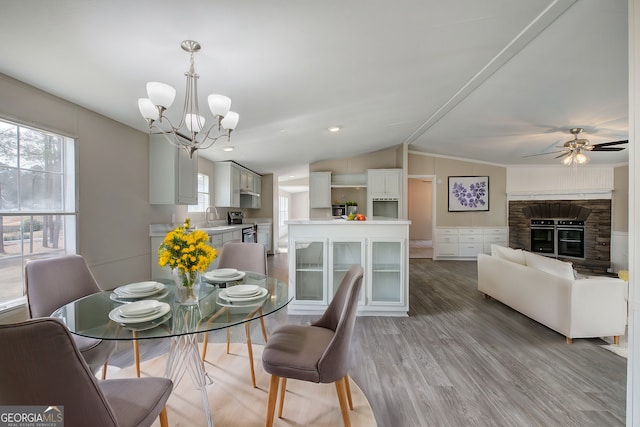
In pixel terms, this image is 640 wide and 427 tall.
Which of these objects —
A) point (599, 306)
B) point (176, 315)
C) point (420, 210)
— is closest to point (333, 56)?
point (176, 315)

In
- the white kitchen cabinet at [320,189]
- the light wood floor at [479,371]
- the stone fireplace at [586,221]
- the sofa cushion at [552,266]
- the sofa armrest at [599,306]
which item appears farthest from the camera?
the white kitchen cabinet at [320,189]

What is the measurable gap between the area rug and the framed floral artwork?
6162 mm

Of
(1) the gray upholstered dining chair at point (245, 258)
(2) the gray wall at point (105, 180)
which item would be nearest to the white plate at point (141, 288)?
(1) the gray upholstered dining chair at point (245, 258)

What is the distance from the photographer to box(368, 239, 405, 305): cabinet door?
10.6ft

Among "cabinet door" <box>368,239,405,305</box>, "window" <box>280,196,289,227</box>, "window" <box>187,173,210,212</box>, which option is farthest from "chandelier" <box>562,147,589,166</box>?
"window" <box>280,196,289,227</box>

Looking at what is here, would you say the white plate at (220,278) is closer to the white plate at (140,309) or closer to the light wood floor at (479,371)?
the white plate at (140,309)

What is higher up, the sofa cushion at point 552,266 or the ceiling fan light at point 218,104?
the ceiling fan light at point 218,104

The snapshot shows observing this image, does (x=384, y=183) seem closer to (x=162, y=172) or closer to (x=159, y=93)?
(x=162, y=172)

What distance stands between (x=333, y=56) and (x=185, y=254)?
1.76 m

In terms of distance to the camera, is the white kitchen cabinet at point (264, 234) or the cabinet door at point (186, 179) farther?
the white kitchen cabinet at point (264, 234)

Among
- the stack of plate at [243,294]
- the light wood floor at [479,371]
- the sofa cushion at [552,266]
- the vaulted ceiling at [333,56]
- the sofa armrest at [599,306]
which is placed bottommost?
the light wood floor at [479,371]

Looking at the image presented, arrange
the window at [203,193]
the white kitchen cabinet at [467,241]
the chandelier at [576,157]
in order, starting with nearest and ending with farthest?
the chandelier at [576,157]
the window at [203,193]
the white kitchen cabinet at [467,241]

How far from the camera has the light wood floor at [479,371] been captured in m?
1.67

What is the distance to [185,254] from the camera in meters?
1.46
